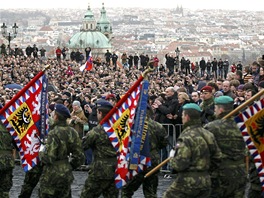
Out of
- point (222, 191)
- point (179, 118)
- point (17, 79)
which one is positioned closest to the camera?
point (222, 191)

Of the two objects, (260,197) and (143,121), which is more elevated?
(143,121)

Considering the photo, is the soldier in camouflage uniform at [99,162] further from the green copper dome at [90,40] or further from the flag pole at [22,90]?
the green copper dome at [90,40]

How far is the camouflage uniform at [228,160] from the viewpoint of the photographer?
40.8 ft

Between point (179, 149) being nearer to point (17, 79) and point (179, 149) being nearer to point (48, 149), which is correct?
point (48, 149)

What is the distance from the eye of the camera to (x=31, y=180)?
49.3 ft

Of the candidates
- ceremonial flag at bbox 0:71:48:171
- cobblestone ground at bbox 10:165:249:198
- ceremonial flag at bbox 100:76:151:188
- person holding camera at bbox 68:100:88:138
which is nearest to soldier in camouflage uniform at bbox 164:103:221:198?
ceremonial flag at bbox 100:76:151:188

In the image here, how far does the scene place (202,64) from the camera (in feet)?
180

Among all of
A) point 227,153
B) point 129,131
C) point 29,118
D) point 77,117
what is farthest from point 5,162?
point 77,117

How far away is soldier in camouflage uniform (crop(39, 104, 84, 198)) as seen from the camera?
13.2 meters

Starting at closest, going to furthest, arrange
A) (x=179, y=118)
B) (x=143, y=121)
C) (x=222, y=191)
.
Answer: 1. (x=222, y=191)
2. (x=143, y=121)
3. (x=179, y=118)

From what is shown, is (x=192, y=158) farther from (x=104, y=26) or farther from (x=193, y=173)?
(x=104, y=26)

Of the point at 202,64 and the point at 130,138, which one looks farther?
the point at 202,64

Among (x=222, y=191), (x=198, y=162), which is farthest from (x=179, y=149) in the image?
(x=222, y=191)

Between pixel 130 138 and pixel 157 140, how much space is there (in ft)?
2.91
